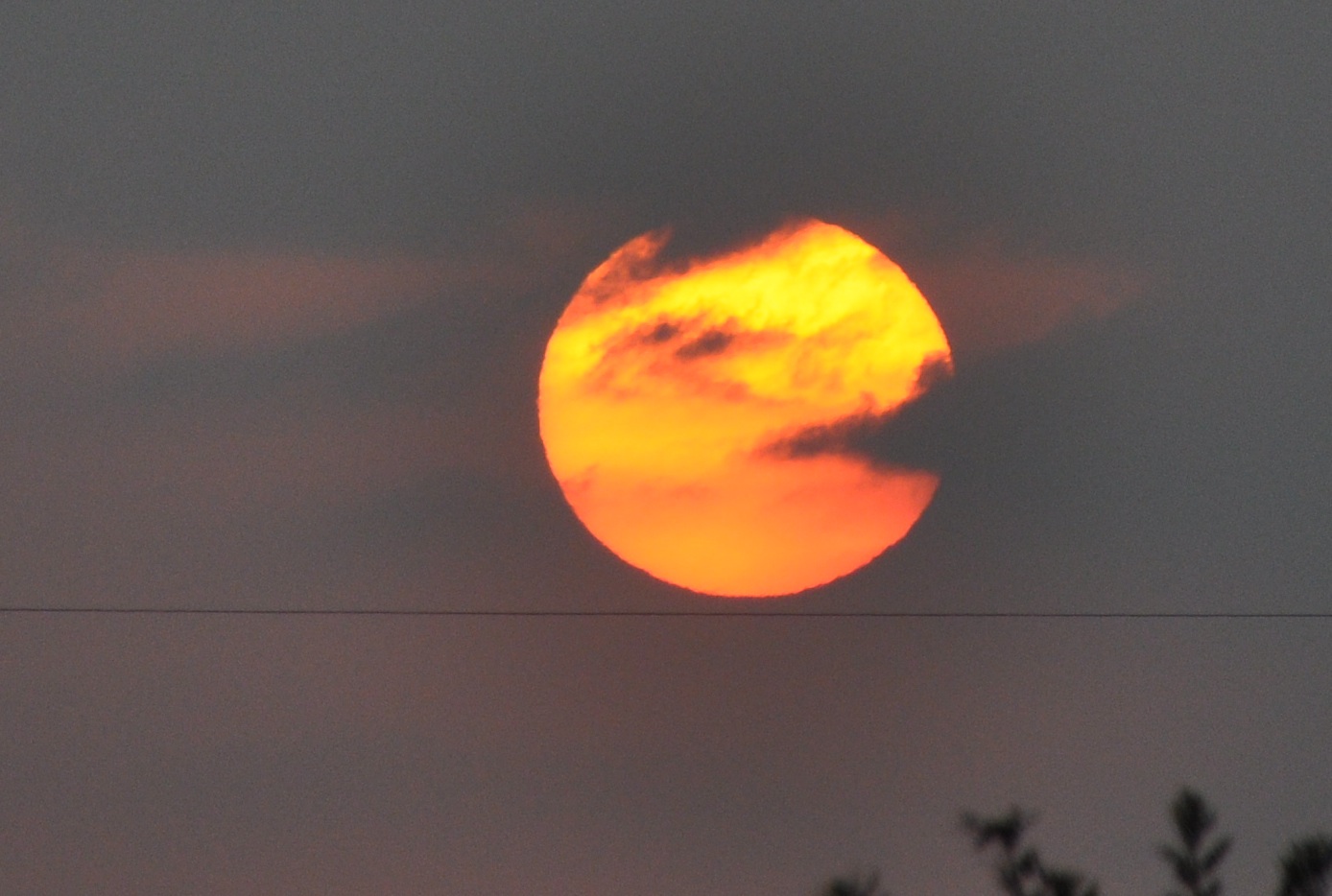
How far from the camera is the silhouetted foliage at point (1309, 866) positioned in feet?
52.4

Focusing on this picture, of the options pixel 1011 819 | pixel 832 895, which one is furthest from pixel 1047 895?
pixel 832 895

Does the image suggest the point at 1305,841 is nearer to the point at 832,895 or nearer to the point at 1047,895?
the point at 1047,895

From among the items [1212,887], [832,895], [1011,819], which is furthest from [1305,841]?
[832,895]

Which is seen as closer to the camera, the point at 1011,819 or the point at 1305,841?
the point at 1305,841

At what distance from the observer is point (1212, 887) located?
16.6 m

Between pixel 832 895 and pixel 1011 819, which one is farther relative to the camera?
pixel 1011 819

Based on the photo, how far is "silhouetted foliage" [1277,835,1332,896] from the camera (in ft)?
52.4

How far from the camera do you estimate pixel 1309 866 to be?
52.8 feet

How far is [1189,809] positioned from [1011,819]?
1236 mm

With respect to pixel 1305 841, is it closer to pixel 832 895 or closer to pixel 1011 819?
pixel 1011 819

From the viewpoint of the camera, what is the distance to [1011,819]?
17125 millimetres

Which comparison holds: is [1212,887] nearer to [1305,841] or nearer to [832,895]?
[1305,841]

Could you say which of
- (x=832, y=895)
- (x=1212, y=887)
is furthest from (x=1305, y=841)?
(x=832, y=895)

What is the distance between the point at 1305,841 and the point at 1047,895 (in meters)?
1.77
